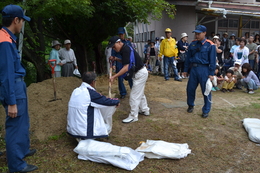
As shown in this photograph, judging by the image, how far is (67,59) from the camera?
292 inches

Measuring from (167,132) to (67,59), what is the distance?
435 centimetres

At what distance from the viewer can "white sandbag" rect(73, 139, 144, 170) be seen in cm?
313

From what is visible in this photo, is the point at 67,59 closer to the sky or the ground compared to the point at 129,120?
closer to the sky

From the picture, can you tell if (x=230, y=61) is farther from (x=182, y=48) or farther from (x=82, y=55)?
(x=82, y=55)

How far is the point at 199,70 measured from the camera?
5129mm

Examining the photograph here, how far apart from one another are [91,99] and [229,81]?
5.89 metres

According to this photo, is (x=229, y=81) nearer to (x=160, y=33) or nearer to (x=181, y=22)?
(x=181, y=22)

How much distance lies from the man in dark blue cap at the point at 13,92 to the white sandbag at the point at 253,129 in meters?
3.50

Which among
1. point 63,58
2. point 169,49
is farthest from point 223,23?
point 63,58

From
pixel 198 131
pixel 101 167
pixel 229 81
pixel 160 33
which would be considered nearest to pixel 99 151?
pixel 101 167

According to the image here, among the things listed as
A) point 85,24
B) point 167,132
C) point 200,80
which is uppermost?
point 85,24

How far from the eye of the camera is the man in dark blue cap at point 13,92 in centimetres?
262

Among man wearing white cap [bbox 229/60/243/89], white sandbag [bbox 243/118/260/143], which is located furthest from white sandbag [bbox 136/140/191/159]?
man wearing white cap [bbox 229/60/243/89]

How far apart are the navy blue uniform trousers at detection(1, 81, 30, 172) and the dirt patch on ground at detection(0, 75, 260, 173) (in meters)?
0.37
